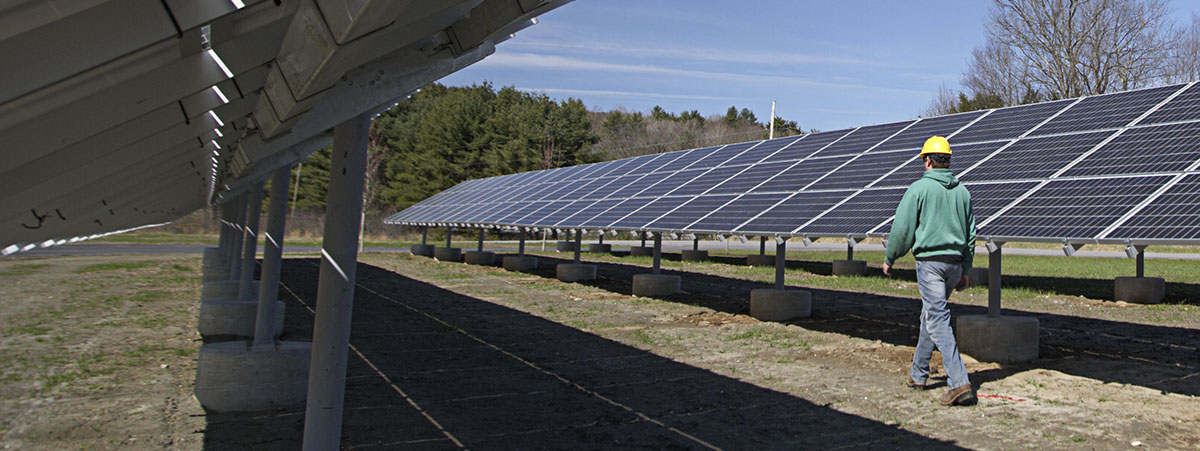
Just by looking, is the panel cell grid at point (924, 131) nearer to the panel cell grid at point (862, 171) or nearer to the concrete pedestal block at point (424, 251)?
the panel cell grid at point (862, 171)

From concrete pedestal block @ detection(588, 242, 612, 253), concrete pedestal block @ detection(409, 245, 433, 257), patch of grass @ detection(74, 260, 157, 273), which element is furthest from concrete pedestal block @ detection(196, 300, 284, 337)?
concrete pedestal block @ detection(588, 242, 612, 253)

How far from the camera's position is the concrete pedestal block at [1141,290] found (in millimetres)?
16516

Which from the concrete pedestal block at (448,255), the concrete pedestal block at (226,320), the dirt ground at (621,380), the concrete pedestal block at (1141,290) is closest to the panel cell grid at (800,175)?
the dirt ground at (621,380)

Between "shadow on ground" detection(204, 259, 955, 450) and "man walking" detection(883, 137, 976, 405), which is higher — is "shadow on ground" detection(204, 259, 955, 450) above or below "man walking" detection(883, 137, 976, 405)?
below

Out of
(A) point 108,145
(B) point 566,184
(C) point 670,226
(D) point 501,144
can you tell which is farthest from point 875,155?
(D) point 501,144

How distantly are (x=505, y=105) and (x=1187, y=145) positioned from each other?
63819 mm

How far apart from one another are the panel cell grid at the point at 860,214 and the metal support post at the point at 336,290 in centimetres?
668

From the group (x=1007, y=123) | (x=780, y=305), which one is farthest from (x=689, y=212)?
(x=1007, y=123)

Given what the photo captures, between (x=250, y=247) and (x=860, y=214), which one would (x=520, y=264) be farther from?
(x=860, y=214)

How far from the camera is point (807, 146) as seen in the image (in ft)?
56.5

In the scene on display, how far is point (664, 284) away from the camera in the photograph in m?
18.1

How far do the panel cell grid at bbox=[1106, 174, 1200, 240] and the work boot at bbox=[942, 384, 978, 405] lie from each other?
2.12 m

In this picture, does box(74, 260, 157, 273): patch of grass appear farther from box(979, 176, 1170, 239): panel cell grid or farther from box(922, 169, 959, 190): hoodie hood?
box(979, 176, 1170, 239): panel cell grid

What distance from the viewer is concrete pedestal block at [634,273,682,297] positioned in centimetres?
1795
